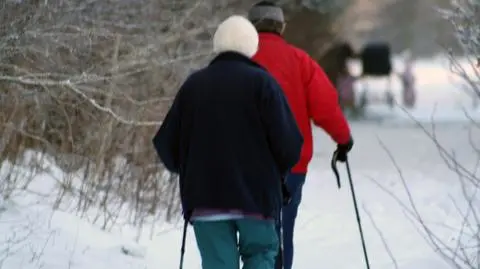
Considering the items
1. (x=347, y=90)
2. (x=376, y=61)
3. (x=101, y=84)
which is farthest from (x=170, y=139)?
(x=376, y=61)

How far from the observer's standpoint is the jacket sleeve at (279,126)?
5867mm

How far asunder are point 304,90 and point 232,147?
1.29 meters

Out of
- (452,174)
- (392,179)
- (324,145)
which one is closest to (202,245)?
(392,179)

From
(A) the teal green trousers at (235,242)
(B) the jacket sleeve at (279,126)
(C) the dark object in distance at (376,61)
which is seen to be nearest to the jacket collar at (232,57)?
(B) the jacket sleeve at (279,126)

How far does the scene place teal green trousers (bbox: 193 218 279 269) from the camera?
5.99 metres

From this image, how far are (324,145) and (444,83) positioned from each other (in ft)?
144

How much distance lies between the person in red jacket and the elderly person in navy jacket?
0.97 meters

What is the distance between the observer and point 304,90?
7.05 m

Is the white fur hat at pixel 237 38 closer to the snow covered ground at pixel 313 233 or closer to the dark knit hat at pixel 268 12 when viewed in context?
the dark knit hat at pixel 268 12

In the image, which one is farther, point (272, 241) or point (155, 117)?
point (155, 117)

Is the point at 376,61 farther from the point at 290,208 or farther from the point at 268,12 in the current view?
the point at 290,208

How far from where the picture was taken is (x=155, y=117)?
11.0 metres

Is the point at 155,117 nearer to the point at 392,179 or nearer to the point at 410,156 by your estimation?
the point at 392,179

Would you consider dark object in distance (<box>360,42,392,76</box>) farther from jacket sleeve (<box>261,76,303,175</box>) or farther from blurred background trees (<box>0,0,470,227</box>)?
jacket sleeve (<box>261,76,303,175</box>)
